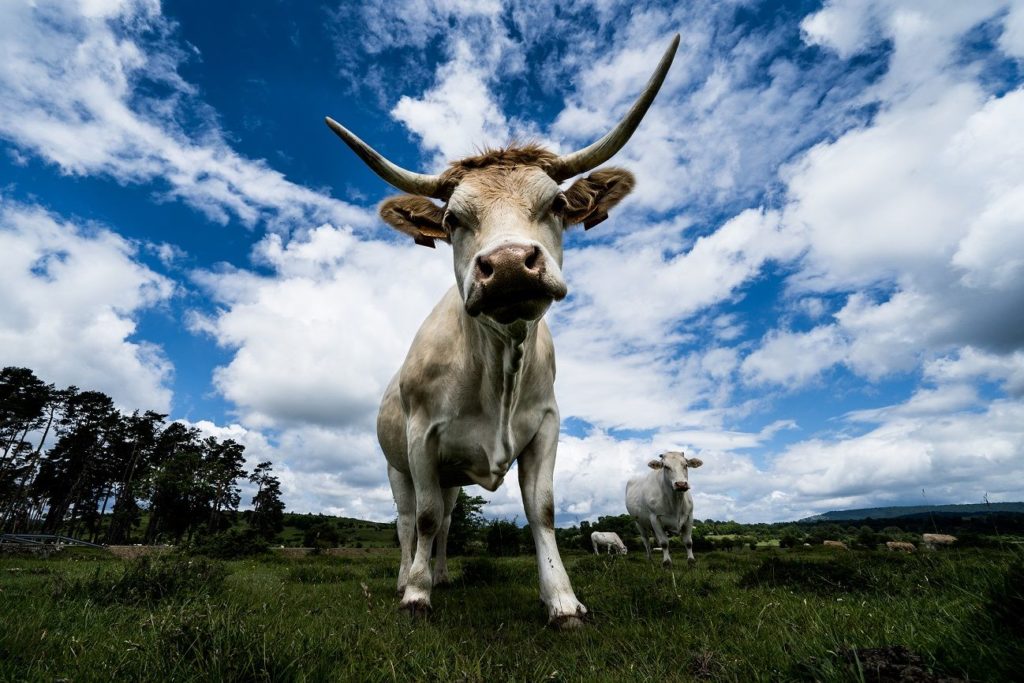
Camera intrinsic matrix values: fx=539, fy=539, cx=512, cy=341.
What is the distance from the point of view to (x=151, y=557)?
15.0 ft

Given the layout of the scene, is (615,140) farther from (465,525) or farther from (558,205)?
(465,525)

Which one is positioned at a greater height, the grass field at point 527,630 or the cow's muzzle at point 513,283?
the cow's muzzle at point 513,283

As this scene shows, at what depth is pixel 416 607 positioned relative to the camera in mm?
3926

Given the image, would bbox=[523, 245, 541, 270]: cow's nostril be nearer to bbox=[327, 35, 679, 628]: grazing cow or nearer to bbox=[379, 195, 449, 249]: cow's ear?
bbox=[327, 35, 679, 628]: grazing cow

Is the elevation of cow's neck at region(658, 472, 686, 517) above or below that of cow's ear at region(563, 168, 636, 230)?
below

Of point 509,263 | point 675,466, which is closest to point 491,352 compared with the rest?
point 509,263

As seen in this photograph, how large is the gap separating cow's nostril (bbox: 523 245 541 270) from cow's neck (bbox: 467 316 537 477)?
34.2 inches

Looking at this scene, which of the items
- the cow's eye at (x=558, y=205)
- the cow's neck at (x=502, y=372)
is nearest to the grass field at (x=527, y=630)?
the cow's neck at (x=502, y=372)

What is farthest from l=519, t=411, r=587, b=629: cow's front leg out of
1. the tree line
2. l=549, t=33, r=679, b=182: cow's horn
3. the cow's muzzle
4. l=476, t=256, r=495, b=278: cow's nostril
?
the tree line

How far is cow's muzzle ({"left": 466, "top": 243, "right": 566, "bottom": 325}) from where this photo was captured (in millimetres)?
3006

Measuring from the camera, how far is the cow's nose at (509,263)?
9.82 ft

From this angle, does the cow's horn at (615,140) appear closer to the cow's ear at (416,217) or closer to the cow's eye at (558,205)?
the cow's eye at (558,205)

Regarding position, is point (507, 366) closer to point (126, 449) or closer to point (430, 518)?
point (430, 518)

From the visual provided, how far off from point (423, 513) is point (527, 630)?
4.68ft
